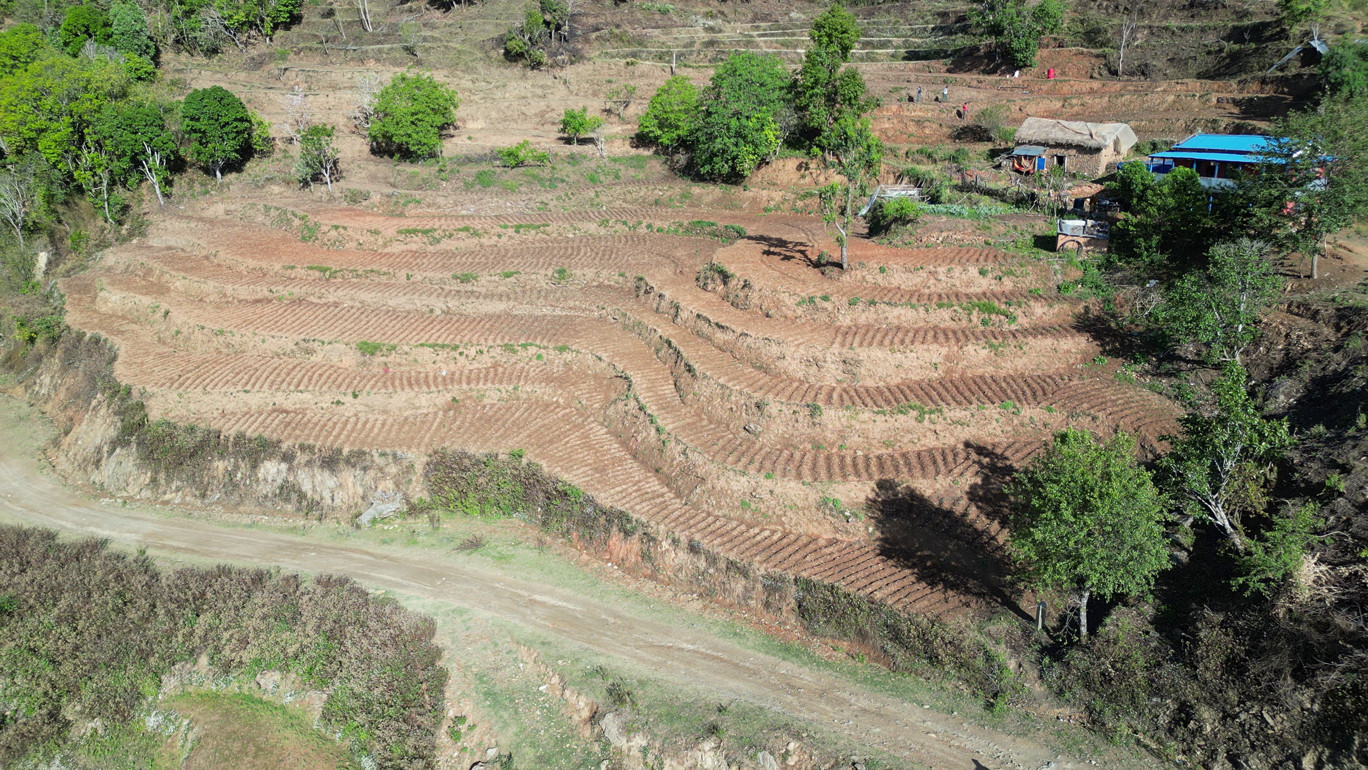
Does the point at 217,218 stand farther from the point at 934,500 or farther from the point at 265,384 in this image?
the point at 934,500

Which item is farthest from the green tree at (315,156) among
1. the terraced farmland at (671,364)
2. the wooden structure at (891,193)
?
the wooden structure at (891,193)

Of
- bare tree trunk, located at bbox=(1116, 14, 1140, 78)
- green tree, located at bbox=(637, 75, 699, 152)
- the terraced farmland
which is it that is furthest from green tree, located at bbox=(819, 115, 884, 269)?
bare tree trunk, located at bbox=(1116, 14, 1140, 78)

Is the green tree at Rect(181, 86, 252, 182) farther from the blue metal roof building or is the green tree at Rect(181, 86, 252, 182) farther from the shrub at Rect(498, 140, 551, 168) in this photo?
the blue metal roof building

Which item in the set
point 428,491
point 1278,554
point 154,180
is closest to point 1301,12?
point 1278,554

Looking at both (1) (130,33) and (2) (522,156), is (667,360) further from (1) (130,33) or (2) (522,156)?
(1) (130,33)

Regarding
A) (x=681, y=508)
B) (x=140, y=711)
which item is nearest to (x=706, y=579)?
(x=681, y=508)

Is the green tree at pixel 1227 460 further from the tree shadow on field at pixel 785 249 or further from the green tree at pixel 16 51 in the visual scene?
the green tree at pixel 16 51
